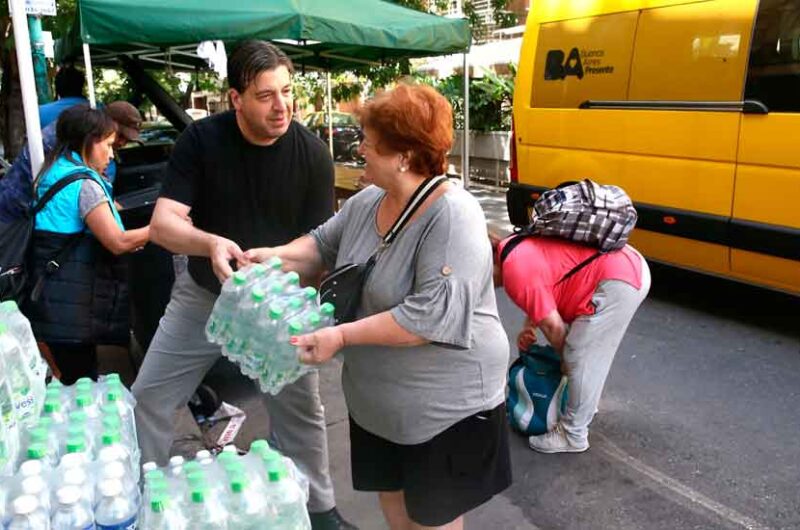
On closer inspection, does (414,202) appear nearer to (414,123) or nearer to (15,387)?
(414,123)

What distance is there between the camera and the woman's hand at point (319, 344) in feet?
6.15

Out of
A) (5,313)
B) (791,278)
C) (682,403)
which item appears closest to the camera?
(5,313)

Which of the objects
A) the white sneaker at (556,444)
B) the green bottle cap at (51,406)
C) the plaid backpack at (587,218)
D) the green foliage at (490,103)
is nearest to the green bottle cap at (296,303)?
the green bottle cap at (51,406)

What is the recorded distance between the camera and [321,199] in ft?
9.02

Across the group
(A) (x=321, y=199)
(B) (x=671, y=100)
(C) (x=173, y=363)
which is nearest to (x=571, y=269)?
(A) (x=321, y=199)

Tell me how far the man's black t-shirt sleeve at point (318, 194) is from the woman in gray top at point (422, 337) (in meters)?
0.52

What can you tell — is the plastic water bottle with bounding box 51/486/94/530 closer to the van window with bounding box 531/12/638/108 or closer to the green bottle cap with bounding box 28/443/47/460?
the green bottle cap with bounding box 28/443/47/460

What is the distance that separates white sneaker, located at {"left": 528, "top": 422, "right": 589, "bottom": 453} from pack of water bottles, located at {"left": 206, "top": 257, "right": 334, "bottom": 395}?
1787 millimetres

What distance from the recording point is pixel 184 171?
101 inches

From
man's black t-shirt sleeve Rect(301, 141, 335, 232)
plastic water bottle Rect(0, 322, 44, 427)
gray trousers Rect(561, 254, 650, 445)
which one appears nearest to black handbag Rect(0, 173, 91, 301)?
man's black t-shirt sleeve Rect(301, 141, 335, 232)

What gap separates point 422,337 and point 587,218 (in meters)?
1.60

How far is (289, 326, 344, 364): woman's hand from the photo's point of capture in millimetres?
1874

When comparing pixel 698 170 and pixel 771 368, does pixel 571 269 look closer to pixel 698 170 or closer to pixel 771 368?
pixel 771 368

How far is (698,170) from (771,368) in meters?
1.52
